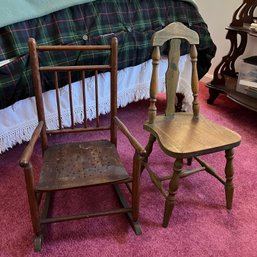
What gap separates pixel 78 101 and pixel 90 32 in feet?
1.31

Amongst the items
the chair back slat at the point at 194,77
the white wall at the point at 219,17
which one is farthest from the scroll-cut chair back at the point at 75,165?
the white wall at the point at 219,17

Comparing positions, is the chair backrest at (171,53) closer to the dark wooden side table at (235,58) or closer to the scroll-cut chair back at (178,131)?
the scroll-cut chair back at (178,131)

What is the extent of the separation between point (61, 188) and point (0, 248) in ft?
1.33

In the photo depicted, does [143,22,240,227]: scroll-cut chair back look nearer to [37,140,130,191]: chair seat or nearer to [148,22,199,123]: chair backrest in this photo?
[148,22,199,123]: chair backrest

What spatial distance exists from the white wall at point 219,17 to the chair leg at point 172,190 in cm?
193

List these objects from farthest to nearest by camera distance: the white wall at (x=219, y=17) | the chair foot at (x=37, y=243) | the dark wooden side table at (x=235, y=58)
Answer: the white wall at (x=219, y=17) < the dark wooden side table at (x=235, y=58) < the chair foot at (x=37, y=243)

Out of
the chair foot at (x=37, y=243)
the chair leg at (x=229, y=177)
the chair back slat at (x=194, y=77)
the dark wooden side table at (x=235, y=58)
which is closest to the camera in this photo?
the chair foot at (x=37, y=243)

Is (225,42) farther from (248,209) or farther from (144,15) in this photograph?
(248,209)

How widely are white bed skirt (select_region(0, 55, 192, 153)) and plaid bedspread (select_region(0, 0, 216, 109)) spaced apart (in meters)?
0.10

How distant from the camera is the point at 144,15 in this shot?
185 centimetres

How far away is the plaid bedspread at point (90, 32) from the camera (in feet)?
4.49

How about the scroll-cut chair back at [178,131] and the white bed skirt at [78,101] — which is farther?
the white bed skirt at [78,101]

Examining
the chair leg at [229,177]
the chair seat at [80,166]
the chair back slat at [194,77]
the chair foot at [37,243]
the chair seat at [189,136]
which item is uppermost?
the chair back slat at [194,77]

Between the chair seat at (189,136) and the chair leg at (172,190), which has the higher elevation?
the chair seat at (189,136)
